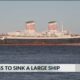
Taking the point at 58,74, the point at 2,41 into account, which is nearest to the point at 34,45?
the point at 2,41

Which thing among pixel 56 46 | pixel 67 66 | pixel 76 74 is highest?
pixel 67 66

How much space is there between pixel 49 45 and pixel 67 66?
43144 millimetres

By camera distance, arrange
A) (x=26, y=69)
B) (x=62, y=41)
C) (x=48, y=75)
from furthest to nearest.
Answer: (x=62, y=41) → (x=48, y=75) → (x=26, y=69)

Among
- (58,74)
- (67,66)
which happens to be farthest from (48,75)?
(67,66)

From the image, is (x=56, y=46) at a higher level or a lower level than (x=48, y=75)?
lower

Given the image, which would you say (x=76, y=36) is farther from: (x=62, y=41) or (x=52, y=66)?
(x=52, y=66)

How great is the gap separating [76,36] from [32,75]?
130ft

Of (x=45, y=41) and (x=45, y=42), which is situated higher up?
(x=45, y=41)

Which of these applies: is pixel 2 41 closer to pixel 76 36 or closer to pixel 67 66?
pixel 76 36

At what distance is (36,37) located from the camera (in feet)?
174

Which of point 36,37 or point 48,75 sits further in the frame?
point 36,37

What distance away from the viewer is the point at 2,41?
179 feet

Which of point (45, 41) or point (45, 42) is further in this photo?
point (45, 42)

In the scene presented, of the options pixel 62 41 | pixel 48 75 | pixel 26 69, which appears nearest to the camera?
pixel 26 69
